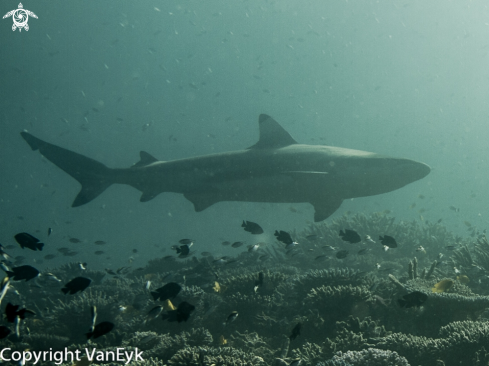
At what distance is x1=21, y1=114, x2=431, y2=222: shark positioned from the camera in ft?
22.5

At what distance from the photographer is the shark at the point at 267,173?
6.86 meters

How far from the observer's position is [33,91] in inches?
2844

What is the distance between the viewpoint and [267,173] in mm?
7258

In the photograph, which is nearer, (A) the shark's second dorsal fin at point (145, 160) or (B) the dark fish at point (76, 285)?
(B) the dark fish at point (76, 285)

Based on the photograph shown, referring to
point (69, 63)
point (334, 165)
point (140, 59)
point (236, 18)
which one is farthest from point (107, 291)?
point (140, 59)

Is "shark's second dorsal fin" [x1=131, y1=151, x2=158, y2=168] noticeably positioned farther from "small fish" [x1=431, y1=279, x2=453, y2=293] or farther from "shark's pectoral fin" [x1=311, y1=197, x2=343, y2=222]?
"small fish" [x1=431, y1=279, x2=453, y2=293]

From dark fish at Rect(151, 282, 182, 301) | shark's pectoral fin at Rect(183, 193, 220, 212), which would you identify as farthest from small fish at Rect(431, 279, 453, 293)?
shark's pectoral fin at Rect(183, 193, 220, 212)

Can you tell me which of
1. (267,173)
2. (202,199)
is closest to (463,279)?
(267,173)

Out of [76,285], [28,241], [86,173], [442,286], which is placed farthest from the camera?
[86,173]

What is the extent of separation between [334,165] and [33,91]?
89.5 metres

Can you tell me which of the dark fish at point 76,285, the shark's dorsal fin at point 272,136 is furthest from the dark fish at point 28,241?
the shark's dorsal fin at point 272,136

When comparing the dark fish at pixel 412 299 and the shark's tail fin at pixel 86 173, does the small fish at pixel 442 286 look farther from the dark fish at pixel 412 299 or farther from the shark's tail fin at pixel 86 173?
the shark's tail fin at pixel 86 173

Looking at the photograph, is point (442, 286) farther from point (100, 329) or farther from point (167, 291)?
point (100, 329)

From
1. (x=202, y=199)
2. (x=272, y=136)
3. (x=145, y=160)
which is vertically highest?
(x=272, y=136)
